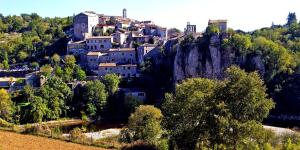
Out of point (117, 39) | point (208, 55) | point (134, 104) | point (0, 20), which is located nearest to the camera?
point (134, 104)

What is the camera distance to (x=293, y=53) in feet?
218

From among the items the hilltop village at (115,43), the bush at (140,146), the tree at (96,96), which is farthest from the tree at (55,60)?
the bush at (140,146)

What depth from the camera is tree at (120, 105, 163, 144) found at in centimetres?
3497

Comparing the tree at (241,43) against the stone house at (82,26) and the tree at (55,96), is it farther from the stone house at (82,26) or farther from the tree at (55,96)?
the stone house at (82,26)

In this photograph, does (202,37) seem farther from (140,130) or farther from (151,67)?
(140,130)

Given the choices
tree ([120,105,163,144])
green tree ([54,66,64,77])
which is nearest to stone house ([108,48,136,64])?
green tree ([54,66,64,77])

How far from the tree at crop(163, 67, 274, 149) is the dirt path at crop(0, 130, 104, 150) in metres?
9.12

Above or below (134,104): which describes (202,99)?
above

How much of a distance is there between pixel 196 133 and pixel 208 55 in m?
44.2

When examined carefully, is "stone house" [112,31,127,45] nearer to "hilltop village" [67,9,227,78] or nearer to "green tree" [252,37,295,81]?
"hilltop village" [67,9,227,78]

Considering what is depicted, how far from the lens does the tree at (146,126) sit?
3497cm

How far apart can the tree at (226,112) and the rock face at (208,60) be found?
134 feet

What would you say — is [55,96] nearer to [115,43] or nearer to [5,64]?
[115,43]

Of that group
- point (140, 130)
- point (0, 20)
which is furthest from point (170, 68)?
point (0, 20)
